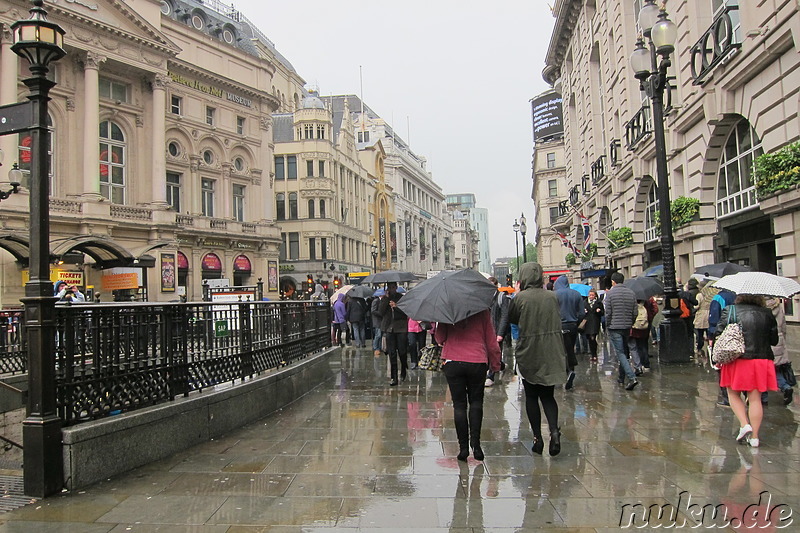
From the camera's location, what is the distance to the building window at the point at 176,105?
4034 cm

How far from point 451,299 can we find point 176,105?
3964 cm

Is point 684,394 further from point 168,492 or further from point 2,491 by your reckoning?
point 2,491

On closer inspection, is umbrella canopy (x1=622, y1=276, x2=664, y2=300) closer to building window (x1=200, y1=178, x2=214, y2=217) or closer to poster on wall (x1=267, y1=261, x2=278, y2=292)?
building window (x1=200, y1=178, x2=214, y2=217)

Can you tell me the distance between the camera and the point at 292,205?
59.4 metres

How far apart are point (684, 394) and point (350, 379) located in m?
6.38

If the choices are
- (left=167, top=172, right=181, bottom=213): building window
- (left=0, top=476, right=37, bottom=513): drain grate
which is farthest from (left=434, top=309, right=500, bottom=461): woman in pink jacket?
(left=167, top=172, right=181, bottom=213): building window

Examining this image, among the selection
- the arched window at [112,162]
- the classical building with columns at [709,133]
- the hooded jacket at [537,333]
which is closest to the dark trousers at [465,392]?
the hooded jacket at [537,333]

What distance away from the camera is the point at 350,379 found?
1276cm

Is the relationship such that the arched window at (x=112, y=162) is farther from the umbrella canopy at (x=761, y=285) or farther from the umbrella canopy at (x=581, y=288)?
the umbrella canopy at (x=761, y=285)

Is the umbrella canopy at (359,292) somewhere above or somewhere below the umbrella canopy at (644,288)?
above

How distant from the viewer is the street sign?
560cm

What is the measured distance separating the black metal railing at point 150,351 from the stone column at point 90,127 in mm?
27655

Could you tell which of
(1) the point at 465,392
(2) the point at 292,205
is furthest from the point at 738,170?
(2) the point at 292,205

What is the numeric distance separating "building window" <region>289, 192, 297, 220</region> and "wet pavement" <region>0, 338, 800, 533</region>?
51.8 meters
